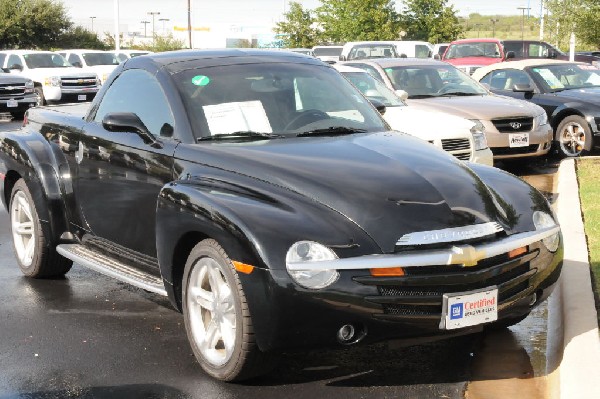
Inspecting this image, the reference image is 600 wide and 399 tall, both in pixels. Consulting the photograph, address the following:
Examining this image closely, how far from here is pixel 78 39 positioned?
66.3 metres

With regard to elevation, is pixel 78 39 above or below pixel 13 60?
below

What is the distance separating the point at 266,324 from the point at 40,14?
5998 centimetres

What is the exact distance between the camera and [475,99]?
1380 cm

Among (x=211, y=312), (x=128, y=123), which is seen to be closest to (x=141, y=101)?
(x=128, y=123)

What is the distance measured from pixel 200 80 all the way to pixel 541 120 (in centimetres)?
839

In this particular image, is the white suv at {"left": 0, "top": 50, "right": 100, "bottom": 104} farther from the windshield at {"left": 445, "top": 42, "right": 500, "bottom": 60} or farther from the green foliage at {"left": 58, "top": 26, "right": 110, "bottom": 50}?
the green foliage at {"left": 58, "top": 26, "right": 110, "bottom": 50}

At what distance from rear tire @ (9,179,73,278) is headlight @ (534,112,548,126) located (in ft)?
26.1

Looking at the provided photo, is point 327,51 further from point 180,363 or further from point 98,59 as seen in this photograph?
point 180,363

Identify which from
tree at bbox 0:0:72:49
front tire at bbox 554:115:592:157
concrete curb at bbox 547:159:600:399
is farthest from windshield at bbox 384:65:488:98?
tree at bbox 0:0:72:49

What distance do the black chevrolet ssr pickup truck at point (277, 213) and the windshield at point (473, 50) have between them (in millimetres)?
20667

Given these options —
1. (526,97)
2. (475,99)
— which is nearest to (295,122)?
(475,99)

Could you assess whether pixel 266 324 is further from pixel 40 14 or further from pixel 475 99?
pixel 40 14

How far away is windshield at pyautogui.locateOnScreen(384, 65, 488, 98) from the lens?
47.0ft

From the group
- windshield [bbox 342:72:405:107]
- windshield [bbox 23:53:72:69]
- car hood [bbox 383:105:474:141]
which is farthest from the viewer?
windshield [bbox 23:53:72:69]
